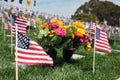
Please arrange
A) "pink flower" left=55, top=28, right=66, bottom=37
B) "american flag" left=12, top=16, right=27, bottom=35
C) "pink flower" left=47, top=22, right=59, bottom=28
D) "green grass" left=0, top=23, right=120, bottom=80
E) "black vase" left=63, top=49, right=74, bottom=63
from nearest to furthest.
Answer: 1. "green grass" left=0, top=23, right=120, bottom=80
2. "pink flower" left=55, top=28, right=66, bottom=37
3. "pink flower" left=47, top=22, right=59, bottom=28
4. "black vase" left=63, top=49, right=74, bottom=63
5. "american flag" left=12, top=16, right=27, bottom=35

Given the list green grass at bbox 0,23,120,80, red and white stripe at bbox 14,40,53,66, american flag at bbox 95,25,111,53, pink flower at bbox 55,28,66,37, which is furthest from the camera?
american flag at bbox 95,25,111,53

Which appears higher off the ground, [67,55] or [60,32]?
[60,32]

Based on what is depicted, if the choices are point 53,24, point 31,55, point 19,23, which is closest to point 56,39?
point 53,24

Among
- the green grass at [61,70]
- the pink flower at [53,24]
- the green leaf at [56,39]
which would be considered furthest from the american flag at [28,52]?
the pink flower at [53,24]

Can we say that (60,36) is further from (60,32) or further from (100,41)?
(100,41)

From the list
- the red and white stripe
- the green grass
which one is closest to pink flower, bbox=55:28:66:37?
the green grass

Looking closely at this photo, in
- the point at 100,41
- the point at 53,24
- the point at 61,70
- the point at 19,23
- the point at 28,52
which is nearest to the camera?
the point at 28,52

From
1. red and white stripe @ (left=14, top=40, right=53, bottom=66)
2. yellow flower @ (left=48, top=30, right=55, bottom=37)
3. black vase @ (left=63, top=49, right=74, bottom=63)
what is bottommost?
black vase @ (left=63, top=49, right=74, bottom=63)

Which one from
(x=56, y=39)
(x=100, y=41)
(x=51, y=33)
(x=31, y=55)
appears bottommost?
(x=100, y=41)

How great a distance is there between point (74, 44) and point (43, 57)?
2.56 m

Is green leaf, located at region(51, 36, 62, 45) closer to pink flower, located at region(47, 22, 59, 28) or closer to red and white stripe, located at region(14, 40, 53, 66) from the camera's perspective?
pink flower, located at region(47, 22, 59, 28)

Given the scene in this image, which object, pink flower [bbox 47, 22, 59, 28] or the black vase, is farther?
the black vase

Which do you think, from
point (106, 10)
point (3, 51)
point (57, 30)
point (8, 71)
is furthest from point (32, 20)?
point (106, 10)

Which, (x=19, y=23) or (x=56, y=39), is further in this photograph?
(x=19, y=23)
